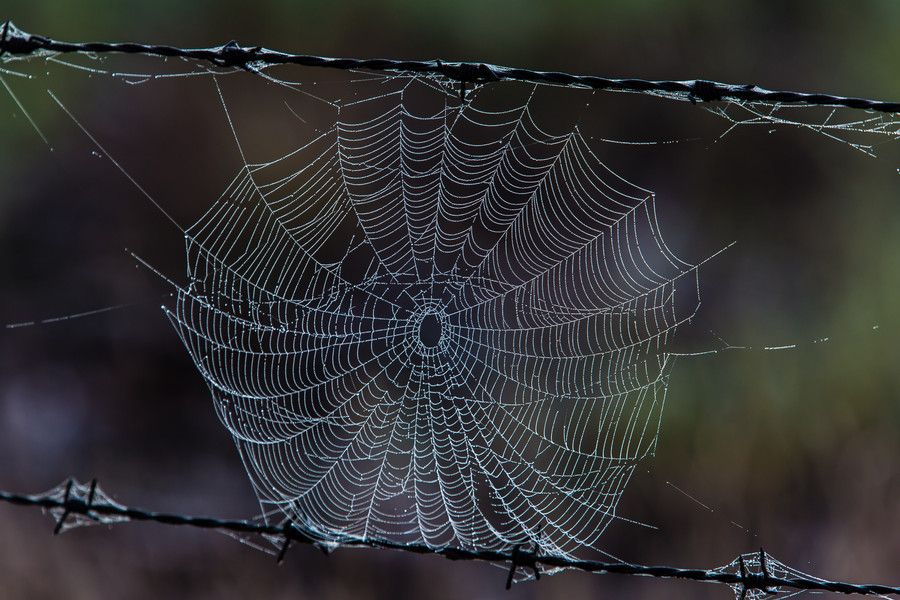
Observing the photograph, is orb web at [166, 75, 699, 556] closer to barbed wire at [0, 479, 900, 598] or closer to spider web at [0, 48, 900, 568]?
spider web at [0, 48, 900, 568]

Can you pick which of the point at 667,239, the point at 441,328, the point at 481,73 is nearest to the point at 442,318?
the point at 441,328

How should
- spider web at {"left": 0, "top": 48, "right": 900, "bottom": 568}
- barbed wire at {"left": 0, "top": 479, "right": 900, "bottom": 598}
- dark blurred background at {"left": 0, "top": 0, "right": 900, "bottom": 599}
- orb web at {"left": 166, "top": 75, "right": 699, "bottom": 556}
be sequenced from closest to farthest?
barbed wire at {"left": 0, "top": 479, "right": 900, "bottom": 598} < orb web at {"left": 166, "top": 75, "right": 699, "bottom": 556} < spider web at {"left": 0, "top": 48, "right": 900, "bottom": 568} < dark blurred background at {"left": 0, "top": 0, "right": 900, "bottom": 599}

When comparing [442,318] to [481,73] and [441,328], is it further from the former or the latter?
[481,73]

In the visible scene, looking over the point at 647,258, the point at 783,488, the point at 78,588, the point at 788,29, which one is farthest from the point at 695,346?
the point at 78,588

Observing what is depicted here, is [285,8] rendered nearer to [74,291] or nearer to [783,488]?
[74,291]

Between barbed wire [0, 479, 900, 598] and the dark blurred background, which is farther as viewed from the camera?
the dark blurred background

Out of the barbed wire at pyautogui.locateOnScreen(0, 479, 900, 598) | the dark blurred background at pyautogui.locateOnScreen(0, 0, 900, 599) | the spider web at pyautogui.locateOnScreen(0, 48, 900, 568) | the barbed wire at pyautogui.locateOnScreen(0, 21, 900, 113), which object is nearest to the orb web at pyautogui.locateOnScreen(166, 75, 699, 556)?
the spider web at pyautogui.locateOnScreen(0, 48, 900, 568)
